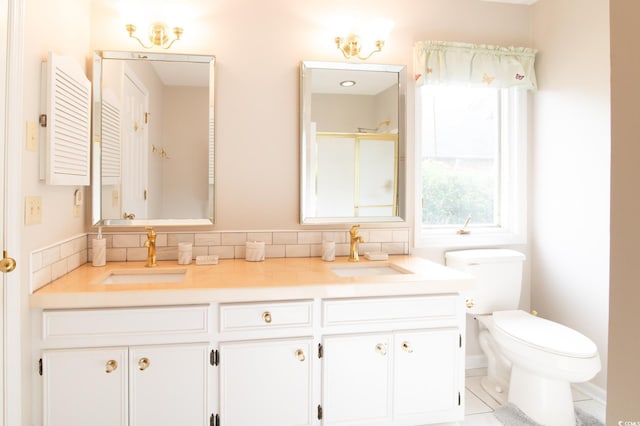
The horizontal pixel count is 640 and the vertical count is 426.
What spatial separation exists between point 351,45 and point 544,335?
6.22 ft

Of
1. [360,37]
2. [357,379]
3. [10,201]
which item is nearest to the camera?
[10,201]

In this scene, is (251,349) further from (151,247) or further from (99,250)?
(99,250)

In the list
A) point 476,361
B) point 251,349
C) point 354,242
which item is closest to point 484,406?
point 476,361

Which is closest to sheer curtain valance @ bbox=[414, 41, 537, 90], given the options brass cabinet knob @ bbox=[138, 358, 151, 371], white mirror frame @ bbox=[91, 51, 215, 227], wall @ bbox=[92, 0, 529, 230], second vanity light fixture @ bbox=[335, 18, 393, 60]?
second vanity light fixture @ bbox=[335, 18, 393, 60]

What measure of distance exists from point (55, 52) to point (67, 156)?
17.9 inches

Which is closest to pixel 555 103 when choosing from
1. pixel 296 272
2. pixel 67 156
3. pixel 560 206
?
pixel 560 206

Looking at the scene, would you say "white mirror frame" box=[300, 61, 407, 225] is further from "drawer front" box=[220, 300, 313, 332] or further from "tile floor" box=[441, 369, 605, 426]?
"tile floor" box=[441, 369, 605, 426]

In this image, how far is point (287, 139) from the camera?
2410 millimetres

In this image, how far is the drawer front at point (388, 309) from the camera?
5.94 ft

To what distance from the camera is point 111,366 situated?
1.63 m

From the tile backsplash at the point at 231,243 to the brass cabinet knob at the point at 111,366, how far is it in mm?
590

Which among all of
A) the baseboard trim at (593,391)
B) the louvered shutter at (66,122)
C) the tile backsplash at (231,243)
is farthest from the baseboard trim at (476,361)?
the louvered shutter at (66,122)

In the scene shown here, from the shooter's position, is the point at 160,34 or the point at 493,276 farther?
the point at 493,276

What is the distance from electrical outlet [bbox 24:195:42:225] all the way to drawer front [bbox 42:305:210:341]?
0.36m
